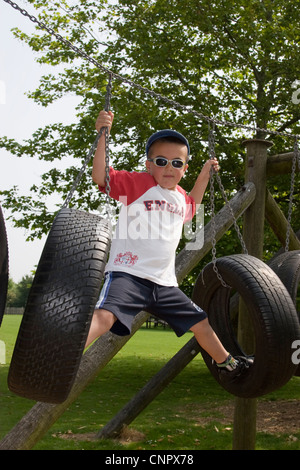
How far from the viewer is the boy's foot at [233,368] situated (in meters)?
3.29

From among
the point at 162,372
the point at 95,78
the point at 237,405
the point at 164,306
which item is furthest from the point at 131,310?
the point at 95,78

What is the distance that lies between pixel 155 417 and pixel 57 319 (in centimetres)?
680

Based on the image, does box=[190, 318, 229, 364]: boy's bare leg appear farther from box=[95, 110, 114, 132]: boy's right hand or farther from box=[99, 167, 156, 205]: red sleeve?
box=[95, 110, 114, 132]: boy's right hand

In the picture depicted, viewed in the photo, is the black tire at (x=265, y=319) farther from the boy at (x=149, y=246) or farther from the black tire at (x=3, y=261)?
the black tire at (x=3, y=261)

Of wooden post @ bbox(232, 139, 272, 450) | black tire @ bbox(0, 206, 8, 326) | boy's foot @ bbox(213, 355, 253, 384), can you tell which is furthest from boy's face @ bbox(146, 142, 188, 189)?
wooden post @ bbox(232, 139, 272, 450)

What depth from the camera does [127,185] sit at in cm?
299

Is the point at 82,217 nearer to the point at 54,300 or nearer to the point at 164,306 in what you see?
the point at 54,300

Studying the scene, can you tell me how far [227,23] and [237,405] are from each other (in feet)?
28.3

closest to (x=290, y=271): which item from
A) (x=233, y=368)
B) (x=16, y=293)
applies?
(x=233, y=368)

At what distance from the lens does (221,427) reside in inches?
300

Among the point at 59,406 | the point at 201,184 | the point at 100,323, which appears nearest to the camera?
the point at 100,323

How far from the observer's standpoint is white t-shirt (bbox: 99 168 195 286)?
282 cm

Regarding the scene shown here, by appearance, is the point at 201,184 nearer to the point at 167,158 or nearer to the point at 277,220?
the point at 167,158

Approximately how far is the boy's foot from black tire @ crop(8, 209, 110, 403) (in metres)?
1.28
